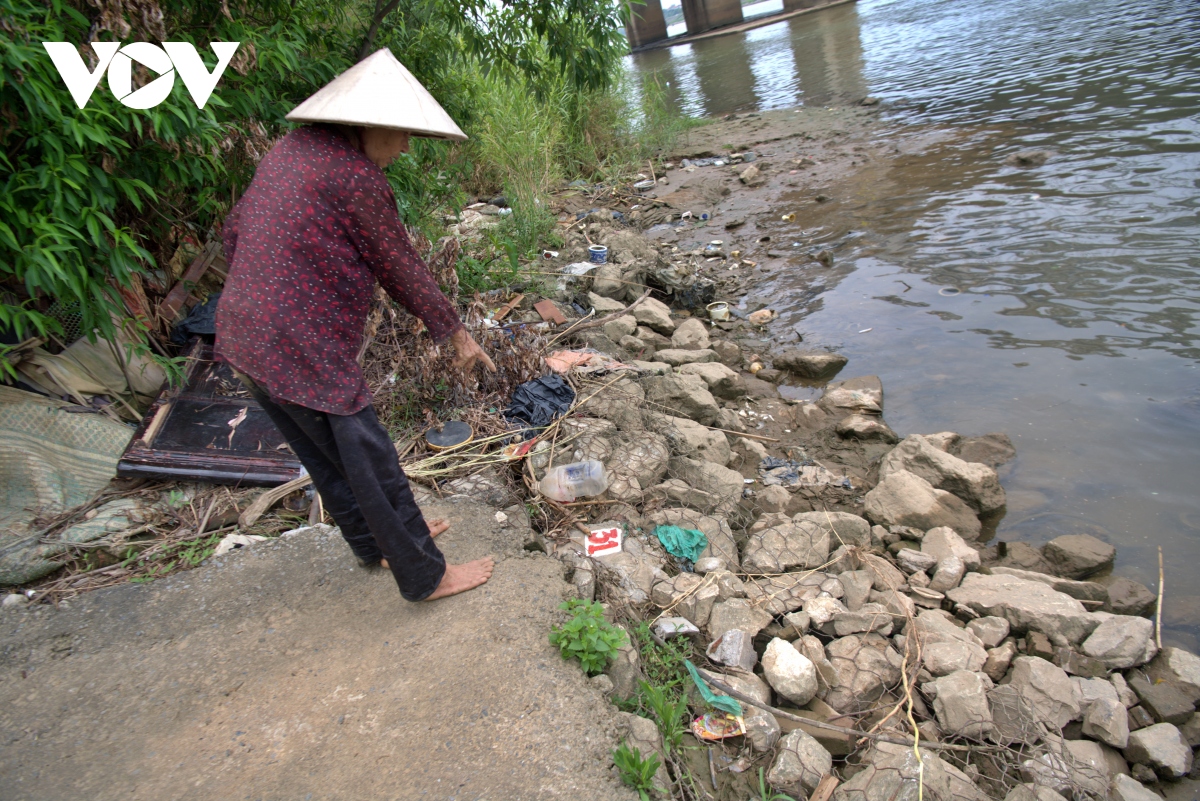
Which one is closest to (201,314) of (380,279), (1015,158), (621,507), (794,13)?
(380,279)

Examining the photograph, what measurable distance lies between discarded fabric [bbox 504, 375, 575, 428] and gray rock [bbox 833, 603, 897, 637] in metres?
1.74

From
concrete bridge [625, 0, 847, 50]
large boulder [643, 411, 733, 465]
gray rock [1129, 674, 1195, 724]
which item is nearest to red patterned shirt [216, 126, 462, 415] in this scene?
large boulder [643, 411, 733, 465]

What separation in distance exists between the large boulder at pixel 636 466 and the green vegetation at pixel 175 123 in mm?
2034

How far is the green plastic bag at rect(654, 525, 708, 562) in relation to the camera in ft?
10.6

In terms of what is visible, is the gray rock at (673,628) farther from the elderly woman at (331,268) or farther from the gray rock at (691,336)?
the gray rock at (691,336)

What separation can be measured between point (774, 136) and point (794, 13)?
2051 centimetres

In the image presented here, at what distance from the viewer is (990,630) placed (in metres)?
3.00

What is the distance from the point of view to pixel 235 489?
3.36 meters

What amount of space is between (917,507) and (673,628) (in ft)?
5.88

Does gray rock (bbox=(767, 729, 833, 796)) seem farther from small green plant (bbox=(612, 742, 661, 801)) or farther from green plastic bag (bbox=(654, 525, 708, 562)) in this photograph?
green plastic bag (bbox=(654, 525, 708, 562))

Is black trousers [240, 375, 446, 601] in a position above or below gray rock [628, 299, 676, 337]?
above
